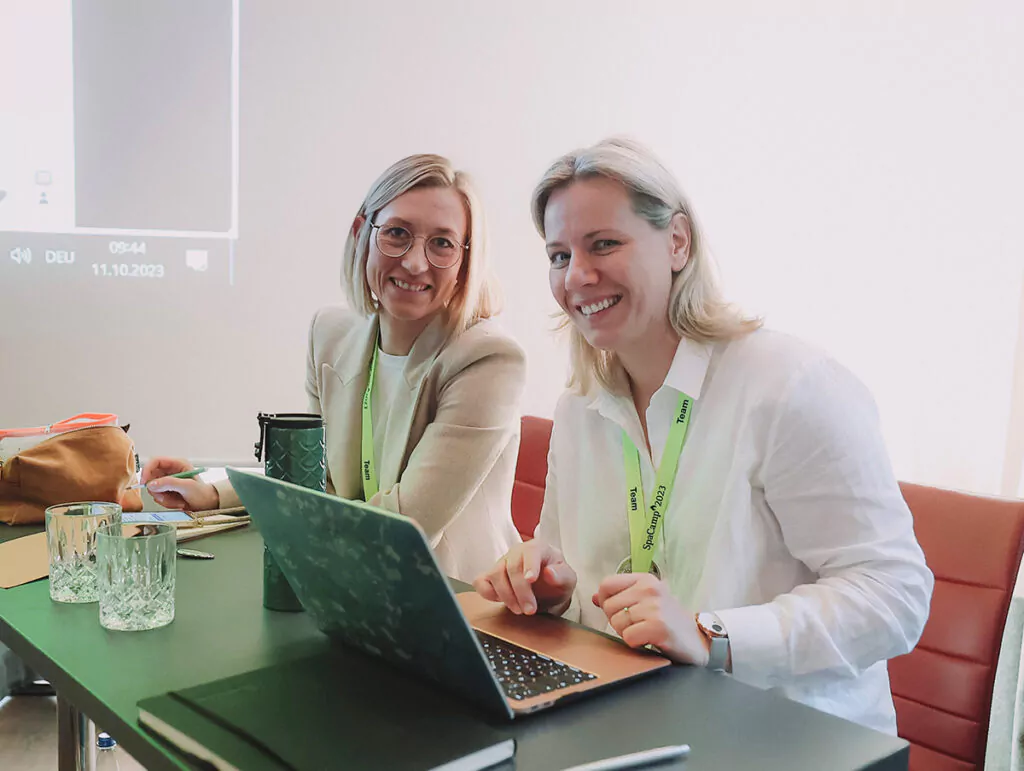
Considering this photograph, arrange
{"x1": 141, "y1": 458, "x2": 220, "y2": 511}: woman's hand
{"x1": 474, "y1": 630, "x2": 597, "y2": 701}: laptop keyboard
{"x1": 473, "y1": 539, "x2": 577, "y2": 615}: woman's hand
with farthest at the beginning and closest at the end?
{"x1": 141, "y1": 458, "x2": 220, "y2": 511}: woman's hand → {"x1": 473, "y1": 539, "x2": 577, "y2": 615}: woman's hand → {"x1": 474, "y1": 630, "x2": 597, "y2": 701}: laptop keyboard

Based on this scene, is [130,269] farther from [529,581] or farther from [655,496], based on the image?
[529,581]

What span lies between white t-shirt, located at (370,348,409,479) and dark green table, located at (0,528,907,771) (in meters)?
0.71

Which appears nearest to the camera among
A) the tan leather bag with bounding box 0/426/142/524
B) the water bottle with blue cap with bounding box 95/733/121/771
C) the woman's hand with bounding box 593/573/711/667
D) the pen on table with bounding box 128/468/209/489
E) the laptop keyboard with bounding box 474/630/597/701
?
the laptop keyboard with bounding box 474/630/597/701

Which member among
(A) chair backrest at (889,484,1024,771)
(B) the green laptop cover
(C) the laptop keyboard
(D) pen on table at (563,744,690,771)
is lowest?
(A) chair backrest at (889,484,1024,771)

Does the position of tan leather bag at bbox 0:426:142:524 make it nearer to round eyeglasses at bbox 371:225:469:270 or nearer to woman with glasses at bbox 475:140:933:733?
round eyeglasses at bbox 371:225:469:270

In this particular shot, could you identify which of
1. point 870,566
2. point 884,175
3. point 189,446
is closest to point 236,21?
point 189,446

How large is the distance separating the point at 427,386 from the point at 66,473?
0.64m

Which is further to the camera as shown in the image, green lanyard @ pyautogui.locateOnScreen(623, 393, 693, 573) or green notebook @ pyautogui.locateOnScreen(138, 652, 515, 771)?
green lanyard @ pyautogui.locateOnScreen(623, 393, 693, 573)

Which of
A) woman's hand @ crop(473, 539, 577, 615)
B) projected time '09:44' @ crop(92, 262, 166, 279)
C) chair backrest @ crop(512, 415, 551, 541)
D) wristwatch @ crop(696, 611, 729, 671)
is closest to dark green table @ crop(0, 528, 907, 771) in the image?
wristwatch @ crop(696, 611, 729, 671)

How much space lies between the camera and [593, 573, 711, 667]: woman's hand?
934 millimetres

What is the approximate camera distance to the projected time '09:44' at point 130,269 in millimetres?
3178

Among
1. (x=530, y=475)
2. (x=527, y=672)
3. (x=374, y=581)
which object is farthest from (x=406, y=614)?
(x=530, y=475)

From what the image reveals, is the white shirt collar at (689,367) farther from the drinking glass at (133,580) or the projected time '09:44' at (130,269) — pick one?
the projected time '09:44' at (130,269)

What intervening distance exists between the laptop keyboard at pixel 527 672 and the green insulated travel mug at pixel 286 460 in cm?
27
